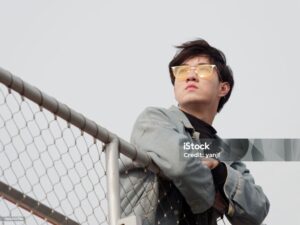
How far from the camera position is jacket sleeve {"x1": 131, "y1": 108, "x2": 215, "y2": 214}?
13.6 ft

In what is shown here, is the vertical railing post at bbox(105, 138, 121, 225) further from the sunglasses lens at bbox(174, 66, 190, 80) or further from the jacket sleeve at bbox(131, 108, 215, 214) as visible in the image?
the sunglasses lens at bbox(174, 66, 190, 80)

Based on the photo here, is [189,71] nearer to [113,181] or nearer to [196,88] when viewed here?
[196,88]

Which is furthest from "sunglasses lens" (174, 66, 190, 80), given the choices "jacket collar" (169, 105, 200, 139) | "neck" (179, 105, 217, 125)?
"jacket collar" (169, 105, 200, 139)

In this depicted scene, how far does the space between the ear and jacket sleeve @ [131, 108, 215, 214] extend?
0.72 meters

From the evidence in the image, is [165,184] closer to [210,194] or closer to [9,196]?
[210,194]

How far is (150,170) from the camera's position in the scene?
4180mm

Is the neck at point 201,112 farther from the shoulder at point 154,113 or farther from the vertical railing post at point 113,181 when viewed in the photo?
the vertical railing post at point 113,181

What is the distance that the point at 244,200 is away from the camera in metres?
4.46

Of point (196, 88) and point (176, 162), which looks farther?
Answer: point (196, 88)

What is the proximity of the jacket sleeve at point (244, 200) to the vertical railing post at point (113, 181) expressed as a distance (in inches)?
25.4

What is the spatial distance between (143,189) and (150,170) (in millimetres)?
79

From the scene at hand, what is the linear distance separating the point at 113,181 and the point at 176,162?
406mm

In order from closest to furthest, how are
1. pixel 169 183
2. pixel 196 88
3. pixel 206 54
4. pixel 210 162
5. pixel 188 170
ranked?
1. pixel 188 170
2. pixel 169 183
3. pixel 210 162
4. pixel 196 88
5. pixel 206 54
